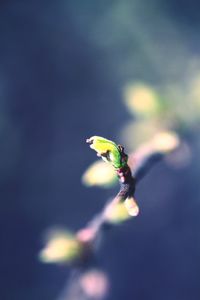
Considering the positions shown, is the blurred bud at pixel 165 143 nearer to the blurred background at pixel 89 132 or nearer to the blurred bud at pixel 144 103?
the blurred bud at pixel 144 103

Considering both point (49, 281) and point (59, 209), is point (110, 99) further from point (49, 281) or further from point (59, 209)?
point (49, 281)

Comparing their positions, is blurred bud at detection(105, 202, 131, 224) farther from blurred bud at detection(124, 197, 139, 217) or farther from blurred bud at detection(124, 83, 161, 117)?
blurred bud at detection(124, 83, 161, 117)

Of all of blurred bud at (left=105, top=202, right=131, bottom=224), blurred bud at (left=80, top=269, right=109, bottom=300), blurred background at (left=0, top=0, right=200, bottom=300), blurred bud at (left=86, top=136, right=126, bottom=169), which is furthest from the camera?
blurred background at (left=0, top=0, right=200, bottom=300)

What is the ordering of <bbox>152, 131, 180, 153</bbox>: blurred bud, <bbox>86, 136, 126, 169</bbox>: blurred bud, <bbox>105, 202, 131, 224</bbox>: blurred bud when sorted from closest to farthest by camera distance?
<bbox>86, 136, 126, 169</bbox>: blurred bud → <bbox>105, 202, 131, 224</bbox>: blurred bud → <bbox>152, 131, 180, 153</bbox>: blurred bud

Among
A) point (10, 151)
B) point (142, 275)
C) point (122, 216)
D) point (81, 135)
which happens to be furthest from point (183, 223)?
point (122, 216)

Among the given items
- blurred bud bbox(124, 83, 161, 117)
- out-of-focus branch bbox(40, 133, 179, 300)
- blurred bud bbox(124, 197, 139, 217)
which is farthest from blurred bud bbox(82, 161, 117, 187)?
blurred bud bbox(124, 83, 161, 117)

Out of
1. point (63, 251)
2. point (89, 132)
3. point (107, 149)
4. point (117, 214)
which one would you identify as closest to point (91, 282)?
point (63, 251)
